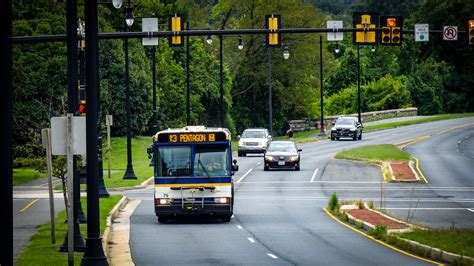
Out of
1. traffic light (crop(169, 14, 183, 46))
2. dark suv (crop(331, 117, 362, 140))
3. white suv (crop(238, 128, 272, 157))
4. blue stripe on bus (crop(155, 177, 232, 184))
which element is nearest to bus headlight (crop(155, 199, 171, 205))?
blue stripe on bus (crop(155, 177, 232, 184))

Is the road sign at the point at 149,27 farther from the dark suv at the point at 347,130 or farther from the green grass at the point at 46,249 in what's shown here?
the dark suv at the point at 347,130

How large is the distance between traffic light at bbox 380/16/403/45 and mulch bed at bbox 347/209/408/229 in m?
6.96

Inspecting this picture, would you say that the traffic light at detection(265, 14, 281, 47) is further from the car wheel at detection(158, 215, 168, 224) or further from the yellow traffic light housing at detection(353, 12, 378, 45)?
the car wheel at detection(158, 215, 168, 224)

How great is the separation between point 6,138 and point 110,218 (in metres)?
22.7

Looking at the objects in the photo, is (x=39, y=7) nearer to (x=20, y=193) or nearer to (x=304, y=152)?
(x=304, y=152)

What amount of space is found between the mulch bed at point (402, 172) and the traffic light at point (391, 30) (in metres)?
14.0

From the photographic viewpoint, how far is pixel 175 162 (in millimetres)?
33469

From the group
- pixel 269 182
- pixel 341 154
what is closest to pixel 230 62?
pixel 341 154

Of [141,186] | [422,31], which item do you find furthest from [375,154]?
[422,31]

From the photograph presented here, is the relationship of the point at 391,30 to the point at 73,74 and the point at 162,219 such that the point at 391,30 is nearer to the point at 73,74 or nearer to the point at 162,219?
the point at 162,219

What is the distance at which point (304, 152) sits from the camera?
247ft

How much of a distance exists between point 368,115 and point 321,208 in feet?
251

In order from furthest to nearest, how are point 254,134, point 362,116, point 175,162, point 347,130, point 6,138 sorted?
1. point 362,116
2. point 347,130
3. point 254,134
4. point 175,162
5. point 6,138

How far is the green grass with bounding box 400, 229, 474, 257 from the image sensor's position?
78.0 feet
